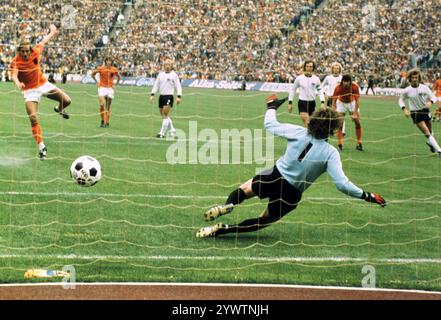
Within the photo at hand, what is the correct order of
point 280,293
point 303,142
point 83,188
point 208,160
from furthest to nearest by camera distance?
point 208,160 → point 83,188 → point 303,142 → point 280,293

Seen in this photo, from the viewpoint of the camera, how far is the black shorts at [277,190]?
835cm

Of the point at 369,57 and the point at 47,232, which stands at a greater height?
the point at 369,57

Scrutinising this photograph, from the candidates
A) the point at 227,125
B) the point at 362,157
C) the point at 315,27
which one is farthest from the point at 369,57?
the point at 362,157

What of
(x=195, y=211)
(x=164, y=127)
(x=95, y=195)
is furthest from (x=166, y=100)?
(x=195, y=211)

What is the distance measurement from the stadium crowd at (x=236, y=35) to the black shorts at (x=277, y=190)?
29488 mm

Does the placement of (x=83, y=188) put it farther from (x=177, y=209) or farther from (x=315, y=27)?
(x=315, y=27)

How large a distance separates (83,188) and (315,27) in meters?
30.9

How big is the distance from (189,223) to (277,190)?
1.58 metres

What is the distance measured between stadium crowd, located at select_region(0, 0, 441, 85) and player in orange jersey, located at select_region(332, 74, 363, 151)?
19.7 meters

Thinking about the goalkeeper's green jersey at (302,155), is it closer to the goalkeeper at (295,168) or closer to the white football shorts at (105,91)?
the goalkeeper at (295,168)

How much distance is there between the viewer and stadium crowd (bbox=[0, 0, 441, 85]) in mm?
38656

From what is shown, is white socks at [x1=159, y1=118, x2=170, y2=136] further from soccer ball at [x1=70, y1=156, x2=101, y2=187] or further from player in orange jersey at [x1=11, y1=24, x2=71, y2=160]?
soccer ball at [x1=70, y1=156, x2=101, y2=187]

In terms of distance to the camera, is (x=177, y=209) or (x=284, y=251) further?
(x=177, y=209)

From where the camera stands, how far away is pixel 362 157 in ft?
54.6
